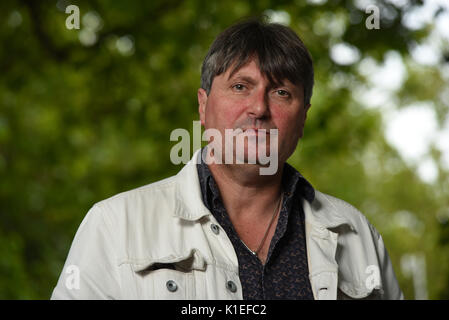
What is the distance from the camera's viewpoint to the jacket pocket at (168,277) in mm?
2182

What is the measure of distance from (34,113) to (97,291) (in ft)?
30.4

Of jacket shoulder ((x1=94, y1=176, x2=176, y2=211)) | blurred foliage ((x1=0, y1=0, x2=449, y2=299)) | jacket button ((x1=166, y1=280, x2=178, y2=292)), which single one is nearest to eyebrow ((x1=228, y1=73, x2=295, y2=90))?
jacket shoulder ((x1=94, y1=176, x2=176, y2=211))

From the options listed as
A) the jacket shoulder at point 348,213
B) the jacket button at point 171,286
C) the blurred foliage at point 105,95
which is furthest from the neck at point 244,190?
the blurred foliage at point 105,95

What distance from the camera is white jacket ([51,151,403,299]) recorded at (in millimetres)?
2186

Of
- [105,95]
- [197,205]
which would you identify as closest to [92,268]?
[197,205]

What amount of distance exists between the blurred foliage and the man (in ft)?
→ 9.60

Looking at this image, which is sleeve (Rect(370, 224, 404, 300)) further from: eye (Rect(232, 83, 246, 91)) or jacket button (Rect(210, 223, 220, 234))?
eye (Rect(232, 83, 246, 91))

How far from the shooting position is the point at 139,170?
31.0 feet

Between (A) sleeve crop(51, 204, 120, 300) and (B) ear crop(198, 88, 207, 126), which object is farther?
(B) ear crop(198, 88, 207, 126)

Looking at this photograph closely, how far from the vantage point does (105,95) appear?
789cm

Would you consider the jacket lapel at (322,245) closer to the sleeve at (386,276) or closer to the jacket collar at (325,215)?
the jacket collar at (325,215)
